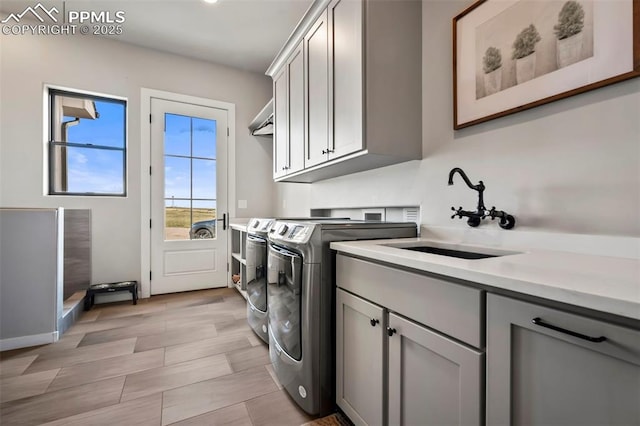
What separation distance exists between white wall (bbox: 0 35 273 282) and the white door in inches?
7.4

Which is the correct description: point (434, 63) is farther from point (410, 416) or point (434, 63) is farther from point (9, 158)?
point (9, 158)

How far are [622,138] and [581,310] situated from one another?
76cm

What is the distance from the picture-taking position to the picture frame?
0.96 m

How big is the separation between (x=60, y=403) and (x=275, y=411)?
1148 millimetres

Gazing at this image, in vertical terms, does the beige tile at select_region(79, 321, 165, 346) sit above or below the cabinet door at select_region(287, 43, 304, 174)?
below

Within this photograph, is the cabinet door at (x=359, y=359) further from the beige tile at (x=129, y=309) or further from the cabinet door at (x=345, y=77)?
the beige tile at (x=129, y=309)

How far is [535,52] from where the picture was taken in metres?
1.18

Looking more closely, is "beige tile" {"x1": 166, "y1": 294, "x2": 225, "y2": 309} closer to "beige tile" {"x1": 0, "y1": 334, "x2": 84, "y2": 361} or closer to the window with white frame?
"beige tile" {"x1": 0, "y1": 334, "x2": 84, "y2": 361}

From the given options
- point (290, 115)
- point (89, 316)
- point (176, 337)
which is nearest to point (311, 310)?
point (176, 337)

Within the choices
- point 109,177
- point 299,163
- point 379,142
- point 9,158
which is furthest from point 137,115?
point 379,142

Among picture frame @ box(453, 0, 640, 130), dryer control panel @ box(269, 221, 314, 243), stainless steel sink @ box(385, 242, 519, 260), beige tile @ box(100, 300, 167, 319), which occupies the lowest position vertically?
beige tile @ box(100, 300, 167, 319)

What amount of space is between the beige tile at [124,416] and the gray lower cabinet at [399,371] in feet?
3.08

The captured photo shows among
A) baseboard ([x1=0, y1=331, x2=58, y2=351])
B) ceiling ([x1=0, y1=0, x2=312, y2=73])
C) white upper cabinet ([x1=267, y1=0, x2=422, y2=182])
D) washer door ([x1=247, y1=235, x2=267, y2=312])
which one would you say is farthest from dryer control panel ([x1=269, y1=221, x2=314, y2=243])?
ceiling ([x1=0, y1=0, x2=312, y2=73])

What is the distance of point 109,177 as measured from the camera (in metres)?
3.21
